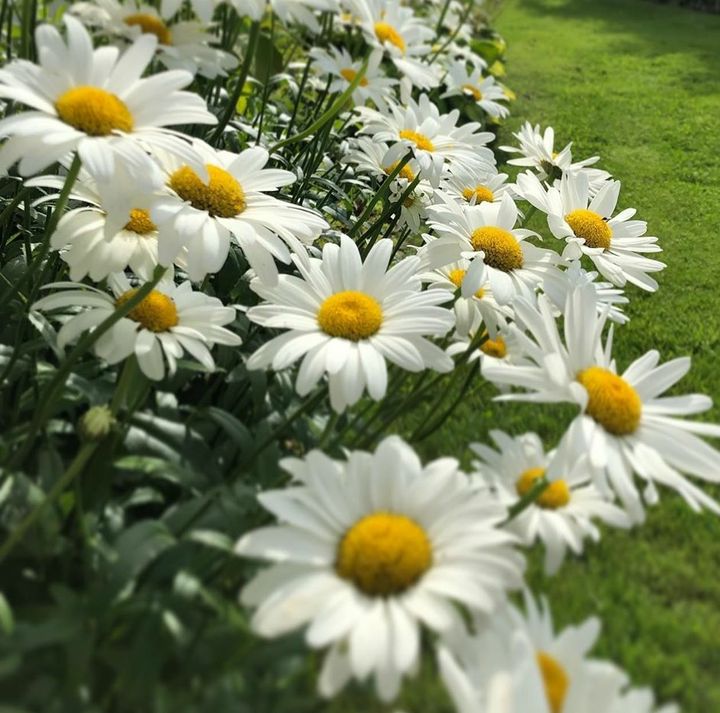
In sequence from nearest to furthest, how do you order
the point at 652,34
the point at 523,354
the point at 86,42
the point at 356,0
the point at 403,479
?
the point at 403,479, the point at 86,42, the point at 523,354, the point at 356,0, the point at 652,34

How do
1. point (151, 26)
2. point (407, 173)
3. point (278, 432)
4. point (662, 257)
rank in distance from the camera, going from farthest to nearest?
point (662, 257), point (407, 173), point (151, 26), point (278, 432)

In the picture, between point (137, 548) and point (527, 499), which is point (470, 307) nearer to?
point (527, 499)

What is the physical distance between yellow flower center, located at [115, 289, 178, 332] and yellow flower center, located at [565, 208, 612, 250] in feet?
3.10

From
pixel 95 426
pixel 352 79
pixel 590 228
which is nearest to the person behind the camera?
pixel 95 426

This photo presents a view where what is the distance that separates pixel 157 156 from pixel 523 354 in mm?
774

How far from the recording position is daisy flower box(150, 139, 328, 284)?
1.47 metres

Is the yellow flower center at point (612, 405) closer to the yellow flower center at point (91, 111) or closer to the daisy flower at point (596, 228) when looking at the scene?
the daisy flower at point (596, 228)

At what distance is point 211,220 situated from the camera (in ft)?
5.04

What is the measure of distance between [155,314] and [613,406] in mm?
809

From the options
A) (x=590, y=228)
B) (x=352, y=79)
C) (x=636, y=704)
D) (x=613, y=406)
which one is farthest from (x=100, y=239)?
(x=352, y=79)

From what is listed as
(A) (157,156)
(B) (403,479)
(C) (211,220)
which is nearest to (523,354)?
(B) (403,479)

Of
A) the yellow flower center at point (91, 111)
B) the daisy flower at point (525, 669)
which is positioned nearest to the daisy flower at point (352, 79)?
the yellow flower center at point (91, 111)

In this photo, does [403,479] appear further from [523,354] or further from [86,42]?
→ [86,42]

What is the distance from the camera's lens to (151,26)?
168 centimetres
